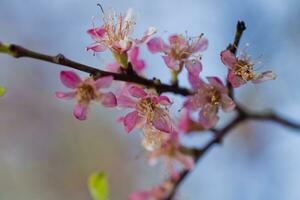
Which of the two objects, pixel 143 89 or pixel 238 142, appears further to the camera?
pixel 238 142

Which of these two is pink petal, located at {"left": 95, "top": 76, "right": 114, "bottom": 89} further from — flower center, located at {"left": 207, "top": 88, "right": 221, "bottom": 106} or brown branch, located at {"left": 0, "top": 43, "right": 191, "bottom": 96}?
flower center, located at {"left": 207, "top": 88, "right": 221, "bottom": 106}

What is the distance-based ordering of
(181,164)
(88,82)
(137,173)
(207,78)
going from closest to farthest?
(88,82)
(207,78)
(181,164)
(137,173)

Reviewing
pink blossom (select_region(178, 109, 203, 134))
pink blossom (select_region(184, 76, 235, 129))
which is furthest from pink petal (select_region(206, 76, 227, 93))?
pink blossom (select_region(178, 109, 203, 134))

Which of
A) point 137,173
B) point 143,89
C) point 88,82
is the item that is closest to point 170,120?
point 143,89

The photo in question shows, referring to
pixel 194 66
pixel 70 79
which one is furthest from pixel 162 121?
pixel 70 79

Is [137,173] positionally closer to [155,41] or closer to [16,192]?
[16,192]

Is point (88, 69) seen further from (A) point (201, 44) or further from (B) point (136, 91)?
(A) point (201, 44)

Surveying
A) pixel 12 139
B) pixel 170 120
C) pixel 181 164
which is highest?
pixel 170 120
